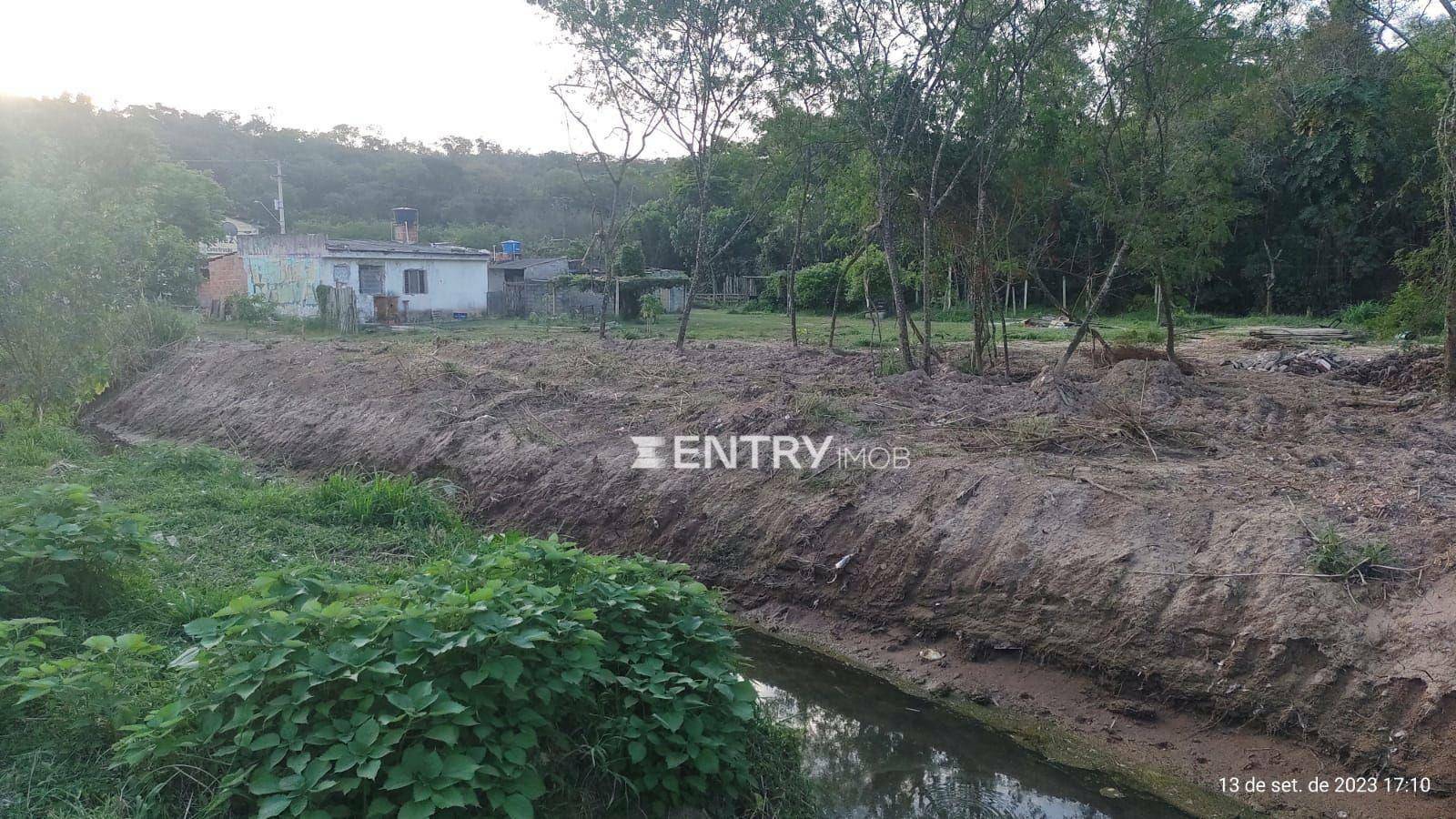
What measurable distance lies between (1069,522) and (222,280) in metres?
29.1

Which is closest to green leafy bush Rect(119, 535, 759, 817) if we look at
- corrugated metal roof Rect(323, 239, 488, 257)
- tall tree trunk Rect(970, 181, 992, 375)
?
tall tree trunk Rect(970, 181, 992, 375)

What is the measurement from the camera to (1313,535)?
5434 millimetres

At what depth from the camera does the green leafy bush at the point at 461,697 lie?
3203 millimetres

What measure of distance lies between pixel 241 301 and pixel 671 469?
20.8 metres

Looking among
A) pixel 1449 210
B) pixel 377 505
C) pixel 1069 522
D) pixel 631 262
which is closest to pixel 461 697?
pixel 1069 522

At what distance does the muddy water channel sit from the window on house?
79.0 feet

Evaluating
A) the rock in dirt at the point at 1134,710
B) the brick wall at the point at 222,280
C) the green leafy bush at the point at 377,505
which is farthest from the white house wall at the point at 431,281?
the rock in dirt at the point at 1134,710

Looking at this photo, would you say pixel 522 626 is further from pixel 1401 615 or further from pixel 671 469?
pixel 671 469

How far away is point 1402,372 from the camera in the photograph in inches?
461

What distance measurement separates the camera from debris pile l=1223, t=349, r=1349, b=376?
534 inches

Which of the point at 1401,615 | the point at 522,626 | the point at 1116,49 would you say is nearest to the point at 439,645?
the point at 522,626

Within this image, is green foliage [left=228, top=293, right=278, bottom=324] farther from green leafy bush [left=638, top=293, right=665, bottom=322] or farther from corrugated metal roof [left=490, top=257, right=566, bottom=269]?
green leafy bush [left=638, top=293, right=665, bottom=322]

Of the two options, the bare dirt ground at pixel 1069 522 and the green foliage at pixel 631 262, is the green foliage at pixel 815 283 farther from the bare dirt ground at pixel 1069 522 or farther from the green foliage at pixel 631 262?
the bare dirt ground at pixel 1069 522

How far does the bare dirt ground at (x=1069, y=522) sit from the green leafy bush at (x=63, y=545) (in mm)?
3690
